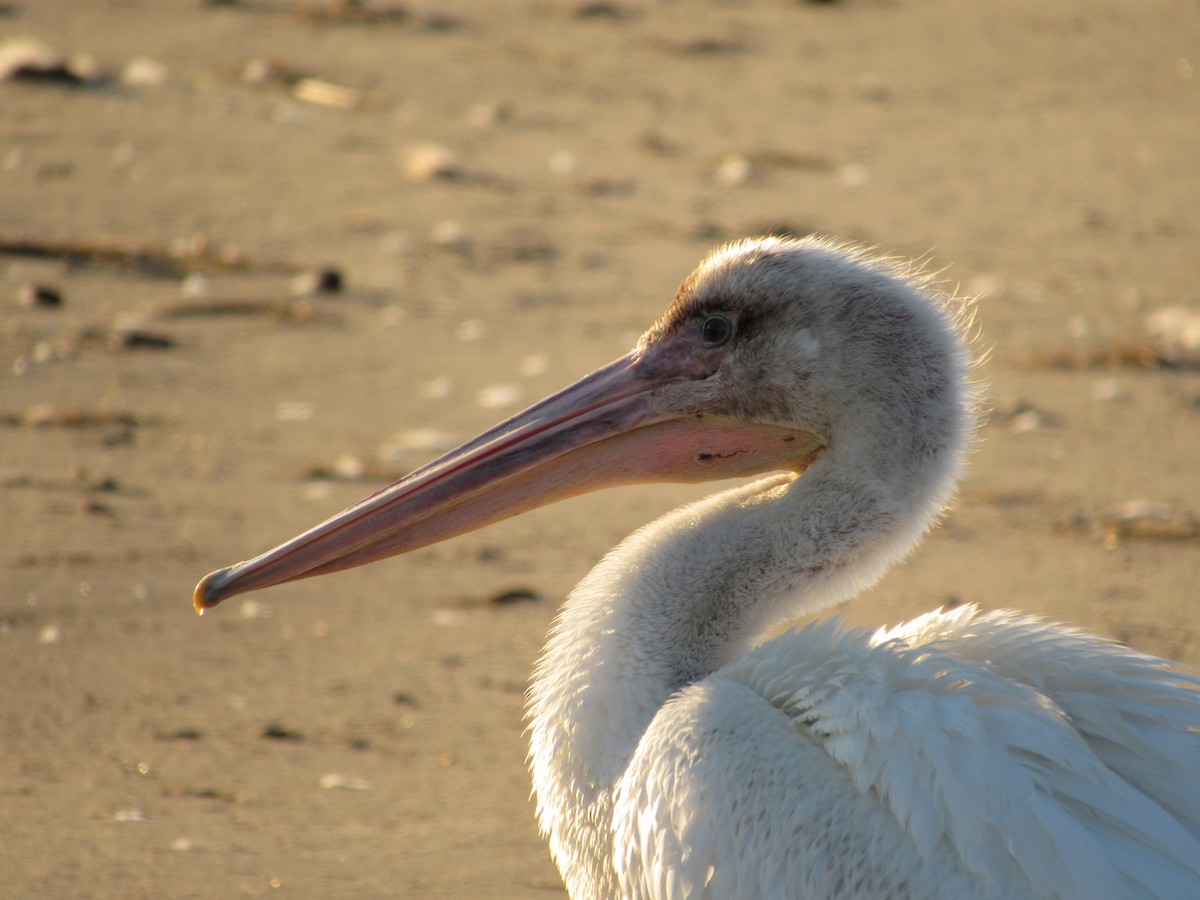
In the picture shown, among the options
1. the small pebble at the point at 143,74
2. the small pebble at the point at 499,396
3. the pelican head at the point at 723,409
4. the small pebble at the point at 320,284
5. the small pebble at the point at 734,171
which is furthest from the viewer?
the small pebble at the point at 143,74

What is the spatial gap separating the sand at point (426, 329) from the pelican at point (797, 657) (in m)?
0.85

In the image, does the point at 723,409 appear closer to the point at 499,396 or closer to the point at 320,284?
the point at 499,396

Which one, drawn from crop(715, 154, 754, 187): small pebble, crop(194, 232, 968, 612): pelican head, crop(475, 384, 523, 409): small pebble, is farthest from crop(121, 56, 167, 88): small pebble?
crop(194, 232, 968, 612): pelican head

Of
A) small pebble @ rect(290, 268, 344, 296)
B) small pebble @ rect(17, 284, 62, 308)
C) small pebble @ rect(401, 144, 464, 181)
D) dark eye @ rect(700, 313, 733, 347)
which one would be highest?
dark eye @ rect(700, 313, 733, 347)

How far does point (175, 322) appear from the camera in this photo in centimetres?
711

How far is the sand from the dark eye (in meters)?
1.27

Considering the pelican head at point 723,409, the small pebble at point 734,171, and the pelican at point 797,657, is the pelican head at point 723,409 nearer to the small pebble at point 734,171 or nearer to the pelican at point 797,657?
the pelican at point 797,657

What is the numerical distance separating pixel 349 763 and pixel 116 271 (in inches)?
156

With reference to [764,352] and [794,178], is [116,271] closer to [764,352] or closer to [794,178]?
[794,178]

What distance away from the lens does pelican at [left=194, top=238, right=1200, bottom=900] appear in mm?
2709

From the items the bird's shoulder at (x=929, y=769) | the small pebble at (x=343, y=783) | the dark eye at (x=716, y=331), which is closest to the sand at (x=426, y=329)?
the small pebble at (x=343, y=783)

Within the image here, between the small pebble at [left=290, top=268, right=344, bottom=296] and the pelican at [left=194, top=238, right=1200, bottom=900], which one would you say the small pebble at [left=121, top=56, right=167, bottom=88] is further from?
the pelican at [left=194, top=238, right=1200, bottom=900]

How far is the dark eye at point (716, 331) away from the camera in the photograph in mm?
3494

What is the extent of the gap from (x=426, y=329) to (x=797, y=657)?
443 centimetres
